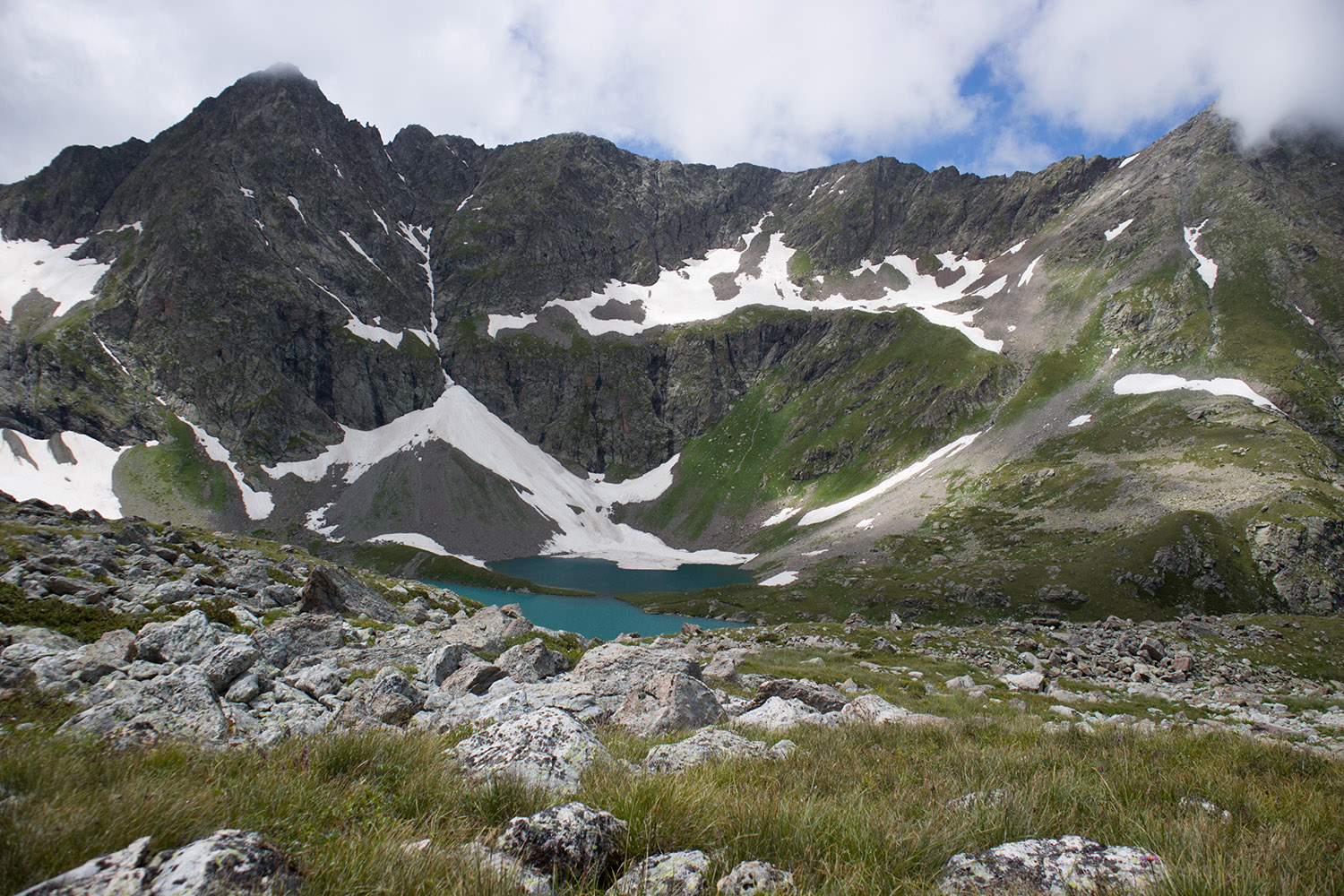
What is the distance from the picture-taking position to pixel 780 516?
472 ft

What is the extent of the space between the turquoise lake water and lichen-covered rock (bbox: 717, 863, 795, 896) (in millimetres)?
64505

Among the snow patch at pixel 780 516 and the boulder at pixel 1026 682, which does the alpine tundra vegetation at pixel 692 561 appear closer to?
the boulder at pixel 1026 682

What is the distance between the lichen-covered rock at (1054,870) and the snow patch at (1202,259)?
17643 centimetres

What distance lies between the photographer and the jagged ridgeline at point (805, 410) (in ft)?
245

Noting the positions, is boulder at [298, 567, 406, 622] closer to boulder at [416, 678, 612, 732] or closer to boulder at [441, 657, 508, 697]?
boulder at [441, 657, 508, 697]

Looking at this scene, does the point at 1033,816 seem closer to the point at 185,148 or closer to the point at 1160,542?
the point at 1160,542

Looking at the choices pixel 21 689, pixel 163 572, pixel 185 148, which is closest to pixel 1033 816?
pixel 21 689

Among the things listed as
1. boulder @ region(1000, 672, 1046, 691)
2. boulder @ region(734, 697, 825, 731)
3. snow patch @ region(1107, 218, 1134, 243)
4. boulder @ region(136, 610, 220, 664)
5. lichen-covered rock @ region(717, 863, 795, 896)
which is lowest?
boulder @ region(1000, 672, 1046, 691)

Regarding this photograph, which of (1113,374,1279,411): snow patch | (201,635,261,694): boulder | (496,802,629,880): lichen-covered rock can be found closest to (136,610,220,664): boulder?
(201,635,261,694): boulder

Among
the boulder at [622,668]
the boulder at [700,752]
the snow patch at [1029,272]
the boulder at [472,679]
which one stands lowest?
the boulder at [622,668]

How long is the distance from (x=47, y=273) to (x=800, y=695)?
807ft

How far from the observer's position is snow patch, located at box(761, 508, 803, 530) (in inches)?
5541

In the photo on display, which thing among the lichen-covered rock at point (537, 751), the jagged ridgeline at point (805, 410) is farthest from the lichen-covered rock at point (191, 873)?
the jagged ridgeline at point (805, 410)

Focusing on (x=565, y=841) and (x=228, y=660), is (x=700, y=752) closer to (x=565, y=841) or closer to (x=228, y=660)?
(x=565, y=841)
